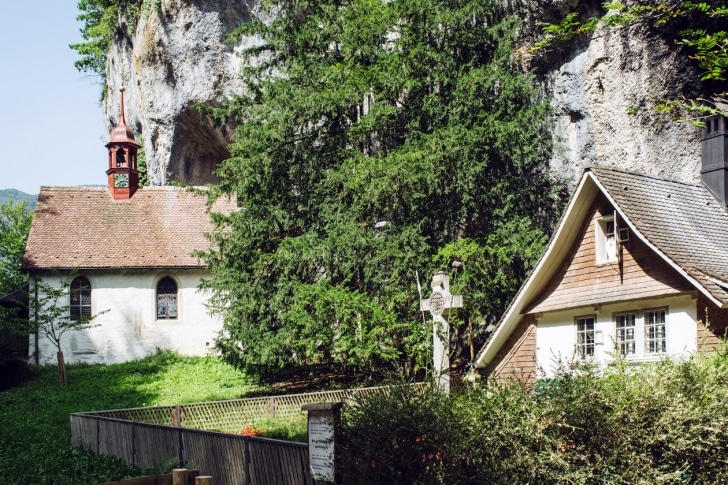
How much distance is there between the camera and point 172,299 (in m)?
34.4

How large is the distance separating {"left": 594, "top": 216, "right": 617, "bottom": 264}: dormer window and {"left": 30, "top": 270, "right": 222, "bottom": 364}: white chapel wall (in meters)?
20.8

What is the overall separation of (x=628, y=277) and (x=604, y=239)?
1011 mm

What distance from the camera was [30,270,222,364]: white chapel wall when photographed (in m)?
33.3

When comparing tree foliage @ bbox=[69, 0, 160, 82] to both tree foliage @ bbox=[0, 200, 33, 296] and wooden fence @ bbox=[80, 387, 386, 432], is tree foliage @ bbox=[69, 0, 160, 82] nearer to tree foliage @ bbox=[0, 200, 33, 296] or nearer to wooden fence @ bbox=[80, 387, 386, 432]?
tree foliage @ bbox=[0, 200, 33, 296]

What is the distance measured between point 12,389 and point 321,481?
22.0m

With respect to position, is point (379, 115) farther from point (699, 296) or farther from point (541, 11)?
point (699, 296)

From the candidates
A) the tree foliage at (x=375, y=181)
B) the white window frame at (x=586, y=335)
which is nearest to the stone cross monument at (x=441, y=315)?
the white window frame at (x=586, y=335)

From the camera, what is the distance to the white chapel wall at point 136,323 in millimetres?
33312

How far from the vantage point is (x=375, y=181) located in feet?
74.9

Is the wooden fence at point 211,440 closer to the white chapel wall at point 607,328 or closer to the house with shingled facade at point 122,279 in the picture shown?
the white chapel wall at point 607,328

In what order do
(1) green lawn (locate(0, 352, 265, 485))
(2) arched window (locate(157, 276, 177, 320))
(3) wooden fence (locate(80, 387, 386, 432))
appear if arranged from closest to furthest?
(1) green lawn (locate(0, 352, 265, 485)), (3) wooden fence (locate(80, 387, 386, 432)), (2) arched window (locate(157, 276, 177, 320))

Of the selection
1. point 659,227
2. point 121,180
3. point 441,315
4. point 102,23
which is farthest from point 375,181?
point 102,23

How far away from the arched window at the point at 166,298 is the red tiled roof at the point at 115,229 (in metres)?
1.03

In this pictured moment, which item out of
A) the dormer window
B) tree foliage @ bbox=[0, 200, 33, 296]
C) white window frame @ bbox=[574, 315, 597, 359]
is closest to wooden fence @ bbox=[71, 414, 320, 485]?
white window frame @ bbox=[574, 315, 597, 359]
